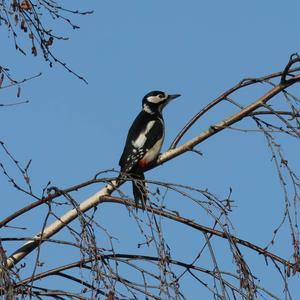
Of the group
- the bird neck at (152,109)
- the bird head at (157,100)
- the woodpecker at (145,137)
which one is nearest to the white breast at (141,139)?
the woodpecker at (145,137)

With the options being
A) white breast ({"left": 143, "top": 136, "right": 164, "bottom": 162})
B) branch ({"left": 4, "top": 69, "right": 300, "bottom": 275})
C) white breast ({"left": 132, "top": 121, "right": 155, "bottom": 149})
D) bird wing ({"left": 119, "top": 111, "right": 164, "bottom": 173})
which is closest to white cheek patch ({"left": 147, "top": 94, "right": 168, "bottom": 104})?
bird wing ({"left": 119, "top": 111, "right": 164, "bottom": 173})

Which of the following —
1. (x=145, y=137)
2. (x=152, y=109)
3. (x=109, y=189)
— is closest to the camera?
(x=109, y=189)

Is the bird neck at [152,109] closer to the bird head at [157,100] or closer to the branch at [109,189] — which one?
the bird head at [157,100]

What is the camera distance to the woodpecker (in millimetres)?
7699

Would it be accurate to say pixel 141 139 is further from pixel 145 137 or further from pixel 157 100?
pixel 157 100

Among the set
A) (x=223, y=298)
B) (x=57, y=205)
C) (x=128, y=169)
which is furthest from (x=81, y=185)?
(x=128, y=169)

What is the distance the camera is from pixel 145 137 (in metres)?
8.12

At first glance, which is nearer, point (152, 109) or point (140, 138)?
point (140, 138)

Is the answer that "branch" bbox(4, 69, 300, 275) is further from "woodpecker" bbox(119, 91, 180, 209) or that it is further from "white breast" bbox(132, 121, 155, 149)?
"white breast" bbox(132, 121, 155, 149)

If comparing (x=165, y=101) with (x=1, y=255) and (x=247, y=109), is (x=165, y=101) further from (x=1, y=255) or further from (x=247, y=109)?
(x=1, y=255)

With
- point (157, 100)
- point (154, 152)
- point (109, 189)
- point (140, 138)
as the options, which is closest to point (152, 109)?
point (157, 100)

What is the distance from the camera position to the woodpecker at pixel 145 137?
7.70 m

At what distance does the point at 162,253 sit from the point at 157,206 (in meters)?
0.51

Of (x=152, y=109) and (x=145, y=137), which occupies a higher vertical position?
(x=152, y=109)
